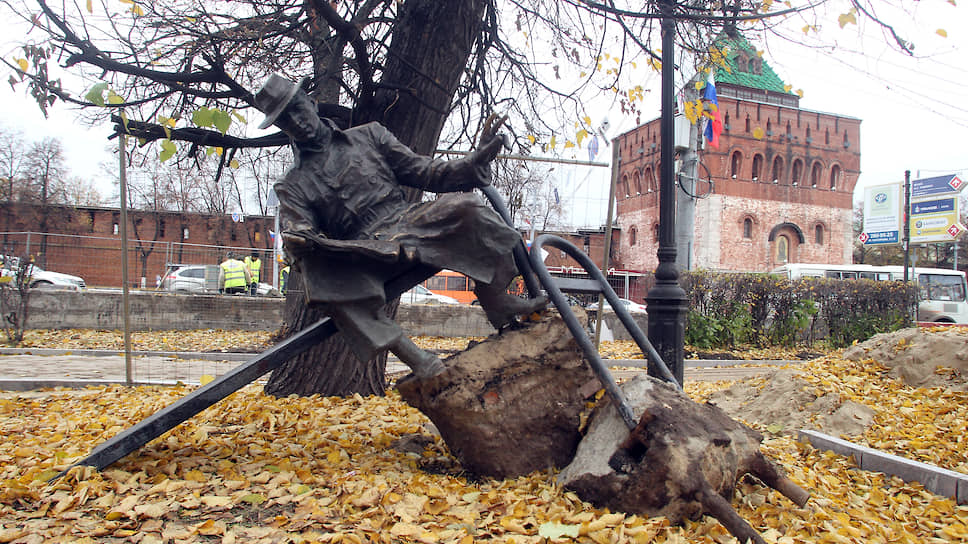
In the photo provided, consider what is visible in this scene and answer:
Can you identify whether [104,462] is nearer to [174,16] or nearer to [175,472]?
[175,472]

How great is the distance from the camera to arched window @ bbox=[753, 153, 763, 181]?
37.0 meters

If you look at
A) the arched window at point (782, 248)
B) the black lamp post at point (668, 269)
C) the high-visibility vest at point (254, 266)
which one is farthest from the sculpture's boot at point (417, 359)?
the arched window at point (782, 248)

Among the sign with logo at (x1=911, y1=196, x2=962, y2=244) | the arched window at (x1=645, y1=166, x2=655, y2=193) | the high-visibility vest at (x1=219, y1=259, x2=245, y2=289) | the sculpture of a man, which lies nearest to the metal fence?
the high-visibility vest at (x1=219, y1=259, x2=245, y2=289)

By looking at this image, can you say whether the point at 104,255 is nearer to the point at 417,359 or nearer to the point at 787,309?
the point at 417,359

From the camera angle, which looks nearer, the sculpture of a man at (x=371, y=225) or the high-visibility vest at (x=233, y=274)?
the sculpture of a man at (x=371, y=225)

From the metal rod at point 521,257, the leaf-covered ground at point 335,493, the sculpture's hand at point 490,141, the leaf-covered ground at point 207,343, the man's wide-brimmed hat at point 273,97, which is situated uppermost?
the man's wide-brimmed hat at point 273,97

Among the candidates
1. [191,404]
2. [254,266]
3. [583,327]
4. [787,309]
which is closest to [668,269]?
[583,327]

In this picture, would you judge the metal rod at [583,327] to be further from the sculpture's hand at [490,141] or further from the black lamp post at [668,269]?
the black lamp post at [668,269]

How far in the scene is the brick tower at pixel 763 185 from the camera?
35562 mm

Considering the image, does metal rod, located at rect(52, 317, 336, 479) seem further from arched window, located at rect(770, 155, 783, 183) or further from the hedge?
arched window, located at rect(770, 155, 783, 183)

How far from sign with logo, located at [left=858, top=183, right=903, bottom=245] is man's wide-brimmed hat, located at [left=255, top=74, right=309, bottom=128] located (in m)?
31.2

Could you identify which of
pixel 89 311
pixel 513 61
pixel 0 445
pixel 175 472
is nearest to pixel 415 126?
pixel 513 61

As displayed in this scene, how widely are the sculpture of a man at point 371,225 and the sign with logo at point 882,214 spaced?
99.9ft

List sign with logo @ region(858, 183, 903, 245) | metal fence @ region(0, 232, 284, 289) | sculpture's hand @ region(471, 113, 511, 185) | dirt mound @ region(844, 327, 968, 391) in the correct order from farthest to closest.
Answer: sign with logo @ region(858, 183, 903, 245) < metal fence @ region(0, 232, 284, 289) < dirt mound @ region(844, 327, 968, 391) < sculpture's hand @ region(471, 113, 511, 185)
